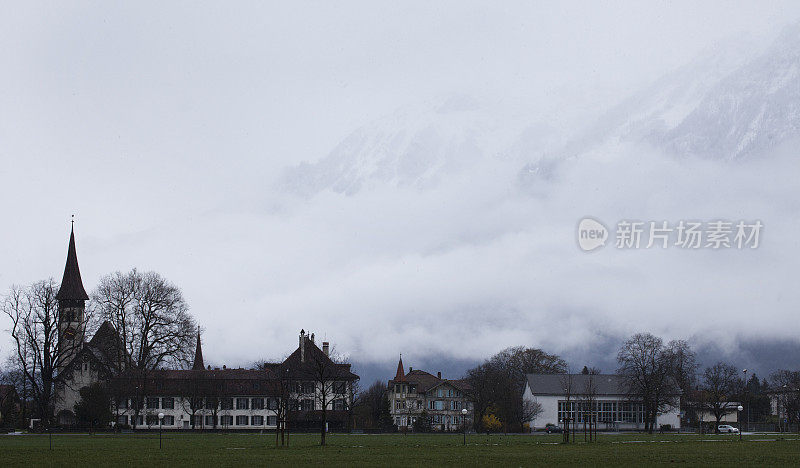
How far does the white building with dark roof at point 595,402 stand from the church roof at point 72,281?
69605 millimetres

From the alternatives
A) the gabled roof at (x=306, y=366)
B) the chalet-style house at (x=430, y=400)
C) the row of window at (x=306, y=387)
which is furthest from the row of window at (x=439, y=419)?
the row of window at (x=306, y=387)

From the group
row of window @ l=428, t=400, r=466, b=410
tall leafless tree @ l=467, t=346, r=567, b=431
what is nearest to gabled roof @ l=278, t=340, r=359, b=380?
tall leafless tree @ l=467, t=346, r=567, b=431

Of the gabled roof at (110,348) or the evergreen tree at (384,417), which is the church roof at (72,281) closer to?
the gabled roof at (110,348)

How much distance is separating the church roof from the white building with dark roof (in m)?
69.6

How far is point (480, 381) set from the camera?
13750 cm

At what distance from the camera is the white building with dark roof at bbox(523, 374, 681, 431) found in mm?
139875

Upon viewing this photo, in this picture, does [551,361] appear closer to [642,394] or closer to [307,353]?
[642,394]

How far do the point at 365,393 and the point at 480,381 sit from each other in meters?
28.0

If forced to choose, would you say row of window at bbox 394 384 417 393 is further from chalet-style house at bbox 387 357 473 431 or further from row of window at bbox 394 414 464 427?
row of window at bbox 394 414 464 427

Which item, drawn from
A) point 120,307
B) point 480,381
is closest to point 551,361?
point 480,381

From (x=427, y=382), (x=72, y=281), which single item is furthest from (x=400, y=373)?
(x=72, y=281)

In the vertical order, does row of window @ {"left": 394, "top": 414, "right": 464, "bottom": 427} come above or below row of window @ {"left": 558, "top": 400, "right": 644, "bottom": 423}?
below

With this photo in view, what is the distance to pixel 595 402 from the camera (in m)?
139

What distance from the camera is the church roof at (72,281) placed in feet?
409
